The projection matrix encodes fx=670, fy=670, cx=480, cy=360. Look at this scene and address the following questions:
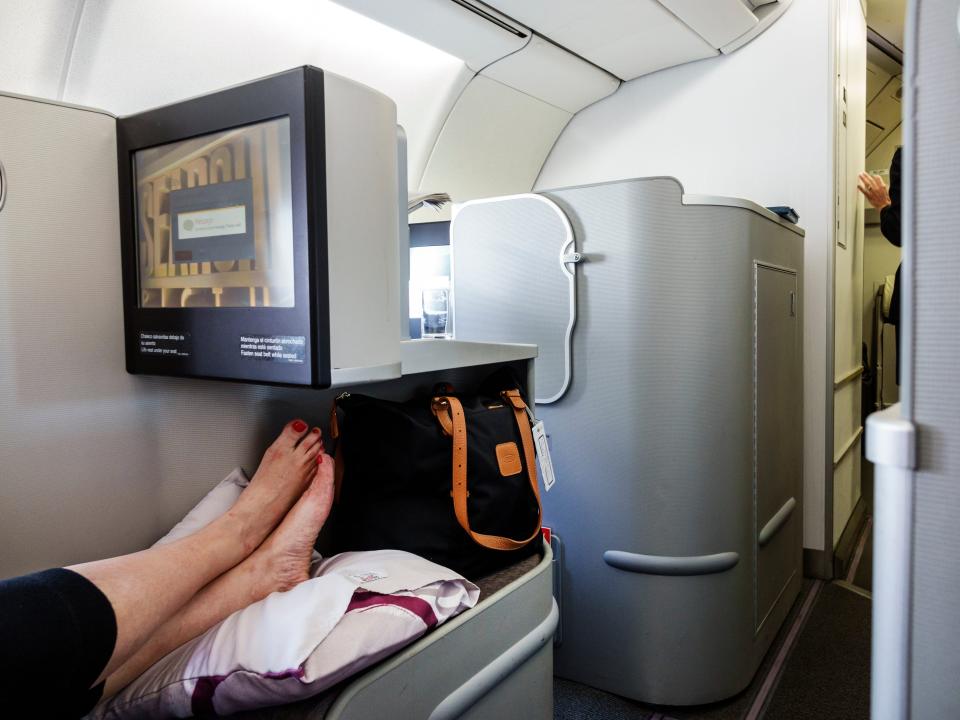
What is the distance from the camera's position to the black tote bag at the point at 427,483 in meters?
1.39

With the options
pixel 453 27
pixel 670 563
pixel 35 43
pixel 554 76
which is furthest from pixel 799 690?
pixel 35 43

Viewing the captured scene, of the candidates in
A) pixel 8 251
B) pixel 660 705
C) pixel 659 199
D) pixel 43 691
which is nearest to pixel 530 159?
pixel 659 199

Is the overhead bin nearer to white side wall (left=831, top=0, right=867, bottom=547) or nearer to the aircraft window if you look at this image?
white side wall (left=831, top=0, right=867, bottom=547)

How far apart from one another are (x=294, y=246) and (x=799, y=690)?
2.11 metres

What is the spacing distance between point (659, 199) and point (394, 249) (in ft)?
3.45

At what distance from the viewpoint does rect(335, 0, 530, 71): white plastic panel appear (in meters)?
2.43

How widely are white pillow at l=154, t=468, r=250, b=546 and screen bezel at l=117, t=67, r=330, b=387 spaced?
28 cm

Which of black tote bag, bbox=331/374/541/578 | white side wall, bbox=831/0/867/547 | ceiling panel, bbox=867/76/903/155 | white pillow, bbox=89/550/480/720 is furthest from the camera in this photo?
ceiling panel, bbox=867/76/903/155

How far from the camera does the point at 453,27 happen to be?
262 cm

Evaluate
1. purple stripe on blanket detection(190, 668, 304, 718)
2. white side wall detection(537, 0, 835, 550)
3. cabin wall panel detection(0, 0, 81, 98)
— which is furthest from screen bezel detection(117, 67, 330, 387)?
white side wall detection(537, 0, 835, 550)

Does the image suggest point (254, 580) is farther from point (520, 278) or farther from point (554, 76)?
point (554, 76)

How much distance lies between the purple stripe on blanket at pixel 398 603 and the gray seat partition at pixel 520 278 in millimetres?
1006

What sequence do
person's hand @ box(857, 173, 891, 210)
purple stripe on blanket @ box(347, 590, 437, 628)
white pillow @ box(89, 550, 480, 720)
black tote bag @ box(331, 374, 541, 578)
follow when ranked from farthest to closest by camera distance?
person's hand @ box(857, 173, 891, 210) < black tote bag @ box(331, 374, 541, 578) < purple stripe on blanket @ box(347, 590, 437, 628) < white pillow @ box(89, 550, 480, 720)

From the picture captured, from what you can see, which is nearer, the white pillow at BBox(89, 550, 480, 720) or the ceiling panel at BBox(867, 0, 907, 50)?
the white pillow at BBox(89, 550, 480, 720)
